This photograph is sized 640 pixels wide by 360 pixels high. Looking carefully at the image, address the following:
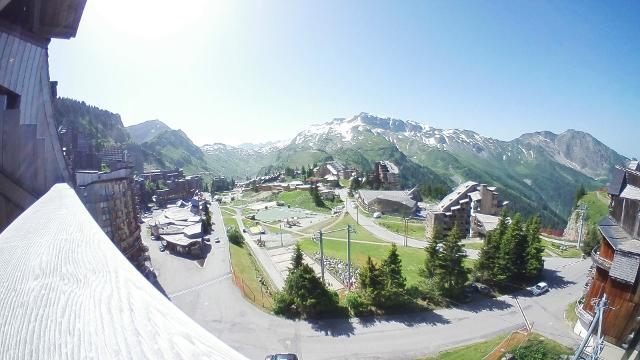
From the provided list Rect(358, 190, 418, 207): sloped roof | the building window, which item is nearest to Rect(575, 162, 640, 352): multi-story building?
the building window

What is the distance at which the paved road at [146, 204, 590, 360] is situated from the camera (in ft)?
76.9

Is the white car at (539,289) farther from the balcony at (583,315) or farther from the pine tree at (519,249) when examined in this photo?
the balcony at (583,315)

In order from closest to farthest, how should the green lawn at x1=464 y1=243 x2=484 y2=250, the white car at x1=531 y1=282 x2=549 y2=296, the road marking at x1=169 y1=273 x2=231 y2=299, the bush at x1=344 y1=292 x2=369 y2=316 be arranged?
the bush at x1=344 y1=292 x2=369 y2=316
the road marking at x1=169 y1=273 x2=231 y2=299
the white car at x1=531 y1=282 x2=549 y2=296
the green lawn at x1=464 y1=243 x2=484 y2=250

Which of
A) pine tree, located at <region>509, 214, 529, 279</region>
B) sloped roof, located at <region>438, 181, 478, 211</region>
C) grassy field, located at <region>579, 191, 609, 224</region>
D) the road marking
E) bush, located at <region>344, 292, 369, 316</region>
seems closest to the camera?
bush, located at <region>344, 292, 369, 316</region>

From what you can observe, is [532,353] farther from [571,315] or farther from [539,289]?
[539,289]

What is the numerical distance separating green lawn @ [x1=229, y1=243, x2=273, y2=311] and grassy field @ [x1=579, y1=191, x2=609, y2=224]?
2666 inches

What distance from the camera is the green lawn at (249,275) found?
29978 mm

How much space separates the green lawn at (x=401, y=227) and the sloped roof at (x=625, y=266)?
113 ft

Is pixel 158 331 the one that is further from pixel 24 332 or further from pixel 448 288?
pixel 448 288

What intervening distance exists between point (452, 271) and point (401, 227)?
28695 millimetres

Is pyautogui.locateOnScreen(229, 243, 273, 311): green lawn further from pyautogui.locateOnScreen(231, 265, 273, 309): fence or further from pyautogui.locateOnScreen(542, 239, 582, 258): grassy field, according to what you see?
pyautogui.locateOnScreen(542, 239, 582, 258): grassy field

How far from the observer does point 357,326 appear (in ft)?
87.2

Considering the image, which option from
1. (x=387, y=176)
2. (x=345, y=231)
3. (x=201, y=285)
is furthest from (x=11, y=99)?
(x=387, y=176)

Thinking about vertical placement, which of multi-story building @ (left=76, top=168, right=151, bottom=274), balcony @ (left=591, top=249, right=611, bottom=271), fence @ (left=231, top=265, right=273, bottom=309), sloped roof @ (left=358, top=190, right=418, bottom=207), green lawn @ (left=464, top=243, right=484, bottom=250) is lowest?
green lawn @ (left=464, top=243, right=484, bottom=250)
